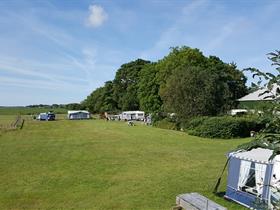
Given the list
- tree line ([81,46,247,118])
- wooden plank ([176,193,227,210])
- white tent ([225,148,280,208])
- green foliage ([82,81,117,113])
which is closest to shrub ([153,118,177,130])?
tree line ([81,46,247,118])

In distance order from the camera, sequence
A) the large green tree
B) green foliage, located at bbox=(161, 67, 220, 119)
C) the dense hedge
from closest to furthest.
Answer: the dense hedge, green foliage, located at bbox=(161, 67, 220, 119), the large green tree

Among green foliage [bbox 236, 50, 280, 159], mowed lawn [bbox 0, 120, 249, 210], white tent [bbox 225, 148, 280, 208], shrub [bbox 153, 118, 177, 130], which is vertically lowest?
mowed lawn [bbox 0, 120, 249, 210]

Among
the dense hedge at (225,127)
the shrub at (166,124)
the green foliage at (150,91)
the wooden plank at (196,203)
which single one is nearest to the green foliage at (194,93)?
the shrub at (166,124)

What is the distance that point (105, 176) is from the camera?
13.7 metres

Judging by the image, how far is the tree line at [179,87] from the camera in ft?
115

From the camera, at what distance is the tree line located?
35.2 metres

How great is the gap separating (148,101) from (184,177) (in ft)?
134

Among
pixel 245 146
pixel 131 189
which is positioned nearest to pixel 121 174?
pixel 131 189

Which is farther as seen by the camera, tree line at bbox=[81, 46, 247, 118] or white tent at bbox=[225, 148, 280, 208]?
tree line at bbox=[81, 46, 247, 118]

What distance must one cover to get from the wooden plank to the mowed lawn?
3.18ft

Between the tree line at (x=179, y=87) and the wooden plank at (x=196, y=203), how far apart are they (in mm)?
5696

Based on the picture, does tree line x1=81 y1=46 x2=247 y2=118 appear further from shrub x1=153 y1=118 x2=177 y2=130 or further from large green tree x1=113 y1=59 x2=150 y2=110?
shrub x1=153 y1=118 x2=177 y2=130

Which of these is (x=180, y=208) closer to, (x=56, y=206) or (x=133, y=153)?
(x=56, y=206)

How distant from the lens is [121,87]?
247 ft
